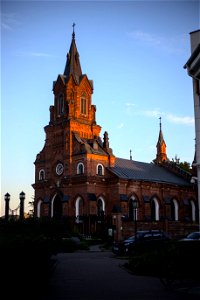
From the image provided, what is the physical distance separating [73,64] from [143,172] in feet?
62.5

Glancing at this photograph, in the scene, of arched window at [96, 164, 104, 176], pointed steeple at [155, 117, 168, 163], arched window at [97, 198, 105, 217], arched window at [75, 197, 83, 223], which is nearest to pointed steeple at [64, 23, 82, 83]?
arched window at [96, 164, 104, 176]

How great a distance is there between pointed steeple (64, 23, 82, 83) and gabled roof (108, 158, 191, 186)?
13841 millimetres

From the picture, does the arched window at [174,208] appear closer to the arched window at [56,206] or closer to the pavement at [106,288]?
the arched window at [56,206]

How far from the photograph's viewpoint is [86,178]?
152 ft

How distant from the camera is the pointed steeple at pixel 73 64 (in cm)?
5434

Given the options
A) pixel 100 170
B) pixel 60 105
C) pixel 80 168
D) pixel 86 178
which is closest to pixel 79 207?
pixel 86 178

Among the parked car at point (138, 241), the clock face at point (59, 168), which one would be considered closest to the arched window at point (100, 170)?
the clock face at point (59, 168)

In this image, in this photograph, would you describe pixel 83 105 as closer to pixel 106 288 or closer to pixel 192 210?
pixel 192 210

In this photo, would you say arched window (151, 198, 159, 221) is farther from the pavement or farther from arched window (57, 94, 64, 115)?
the pavement

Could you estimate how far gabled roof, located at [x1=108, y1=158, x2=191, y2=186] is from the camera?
50.4m

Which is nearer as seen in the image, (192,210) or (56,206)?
(56,206)

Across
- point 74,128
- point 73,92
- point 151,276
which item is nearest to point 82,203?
point 74,128

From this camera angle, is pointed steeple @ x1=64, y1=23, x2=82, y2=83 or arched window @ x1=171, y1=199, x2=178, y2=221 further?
arched window @ x1=171, y1=199, x2=178, y2=221

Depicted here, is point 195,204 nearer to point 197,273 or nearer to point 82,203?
point 82,203
